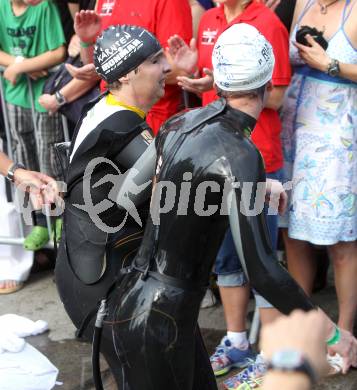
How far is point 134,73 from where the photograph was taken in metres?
3.17

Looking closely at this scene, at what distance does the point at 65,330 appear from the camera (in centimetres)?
483

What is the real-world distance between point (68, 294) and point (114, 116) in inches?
29.8

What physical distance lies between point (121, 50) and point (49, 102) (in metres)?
2.00

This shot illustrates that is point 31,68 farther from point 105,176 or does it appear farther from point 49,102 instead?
point 105,176

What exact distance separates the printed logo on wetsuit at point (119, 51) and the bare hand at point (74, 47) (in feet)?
6.14

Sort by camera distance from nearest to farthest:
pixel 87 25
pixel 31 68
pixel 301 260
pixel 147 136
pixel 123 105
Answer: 1. pixel 147 136
2. pixel 123 105
3. pixel 87 25
4. pixel 301 260
5. pixel 31 68

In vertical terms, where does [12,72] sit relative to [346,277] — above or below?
above

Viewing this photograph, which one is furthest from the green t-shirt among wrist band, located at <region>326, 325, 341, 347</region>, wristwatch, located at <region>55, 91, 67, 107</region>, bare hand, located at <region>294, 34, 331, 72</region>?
wrist band, located at <region>326, 325, 341, 347</region>

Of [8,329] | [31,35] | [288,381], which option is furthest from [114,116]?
[31,35]

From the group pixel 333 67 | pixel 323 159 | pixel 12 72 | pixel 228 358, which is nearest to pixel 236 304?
pixel 228 358

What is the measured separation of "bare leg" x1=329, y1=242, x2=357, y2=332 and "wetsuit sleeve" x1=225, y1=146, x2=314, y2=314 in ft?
6.06

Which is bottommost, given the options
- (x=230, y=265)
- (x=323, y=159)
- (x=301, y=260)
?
(x=301, y=260)

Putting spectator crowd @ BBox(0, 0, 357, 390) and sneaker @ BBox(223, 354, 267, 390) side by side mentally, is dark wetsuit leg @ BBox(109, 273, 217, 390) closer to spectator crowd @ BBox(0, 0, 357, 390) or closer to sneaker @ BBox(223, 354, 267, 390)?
spectator crowd @ BBox(0, 0, 357, 390)

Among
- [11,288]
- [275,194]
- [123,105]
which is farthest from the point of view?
[11,288]
